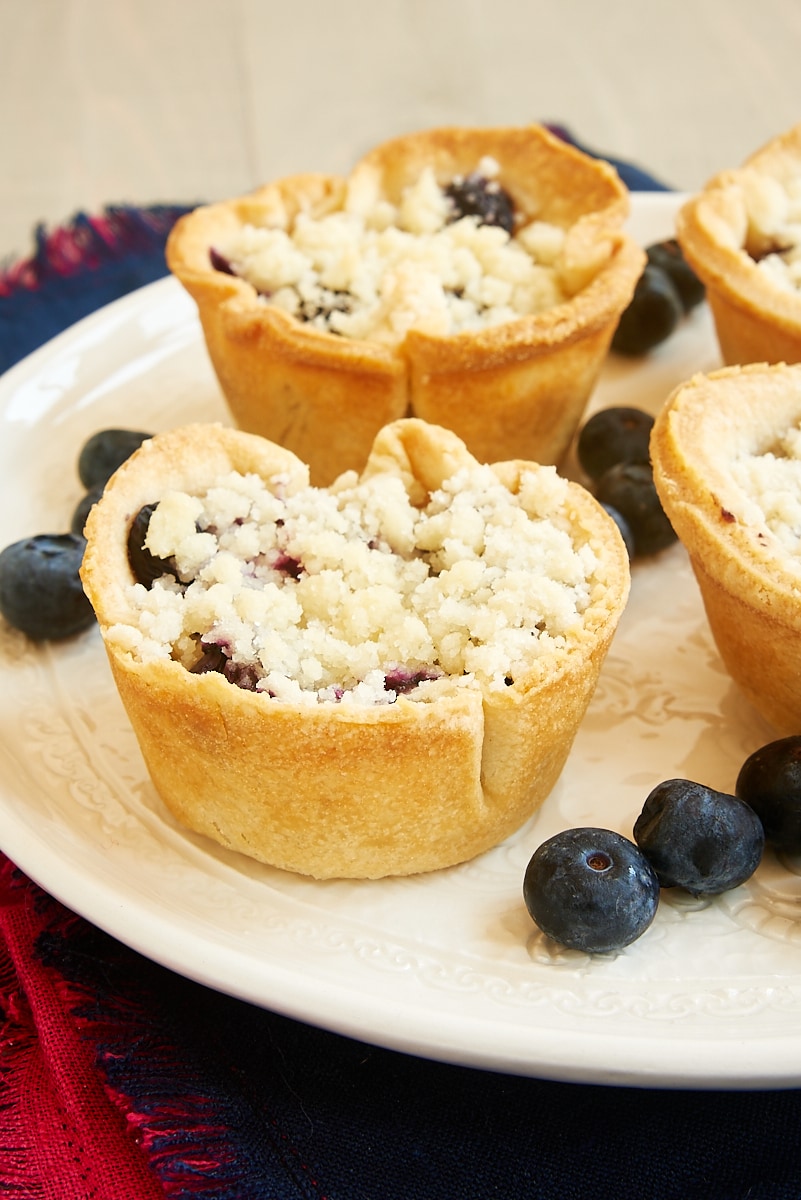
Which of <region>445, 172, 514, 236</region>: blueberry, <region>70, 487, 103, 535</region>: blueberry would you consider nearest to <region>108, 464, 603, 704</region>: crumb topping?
<region>70, 487, 103, 535</region>: blueberry

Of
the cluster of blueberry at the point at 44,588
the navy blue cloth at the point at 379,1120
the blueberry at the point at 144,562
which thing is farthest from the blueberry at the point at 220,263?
the navy blue cloth at the point at 379,1120

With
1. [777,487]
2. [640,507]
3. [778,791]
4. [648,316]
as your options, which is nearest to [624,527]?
[640,507]

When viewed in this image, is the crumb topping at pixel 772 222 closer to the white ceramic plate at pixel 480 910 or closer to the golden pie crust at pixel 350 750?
the white ceramic plate at pixel 480 910

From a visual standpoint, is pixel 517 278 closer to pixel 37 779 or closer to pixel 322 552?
pixel 322 552

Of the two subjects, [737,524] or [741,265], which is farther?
[741,265]

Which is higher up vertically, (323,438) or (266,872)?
(323,438)

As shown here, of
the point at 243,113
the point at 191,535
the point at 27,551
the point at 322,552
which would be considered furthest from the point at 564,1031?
the point at 243,113

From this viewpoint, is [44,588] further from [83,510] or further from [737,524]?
[737,524]
